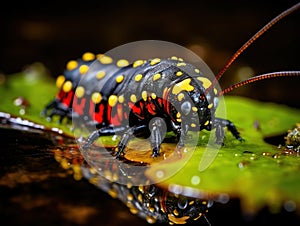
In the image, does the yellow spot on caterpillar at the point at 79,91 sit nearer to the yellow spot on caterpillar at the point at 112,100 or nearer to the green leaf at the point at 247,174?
the yellow spot on caterpillar at the point at 112,100

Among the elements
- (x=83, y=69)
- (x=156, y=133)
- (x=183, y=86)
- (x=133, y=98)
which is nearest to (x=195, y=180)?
(x=156, y=133)

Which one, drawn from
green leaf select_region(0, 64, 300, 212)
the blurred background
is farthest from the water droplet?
the blurred background

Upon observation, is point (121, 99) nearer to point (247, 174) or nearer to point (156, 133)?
point (156, 133)

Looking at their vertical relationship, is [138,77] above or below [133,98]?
above

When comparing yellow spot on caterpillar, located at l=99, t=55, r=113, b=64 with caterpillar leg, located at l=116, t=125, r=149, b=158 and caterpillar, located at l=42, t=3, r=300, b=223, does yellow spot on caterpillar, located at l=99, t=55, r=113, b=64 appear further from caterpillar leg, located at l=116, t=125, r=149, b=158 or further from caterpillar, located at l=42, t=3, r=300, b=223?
caterpillar leg, located at l=116, t=125, r=149, b=158

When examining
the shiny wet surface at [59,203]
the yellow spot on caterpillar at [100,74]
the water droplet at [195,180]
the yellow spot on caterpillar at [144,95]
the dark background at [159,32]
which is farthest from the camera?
the dark background at [159,32]

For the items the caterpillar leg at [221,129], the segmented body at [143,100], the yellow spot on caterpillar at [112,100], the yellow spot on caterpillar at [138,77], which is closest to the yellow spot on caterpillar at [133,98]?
the segmented body at [143,100]

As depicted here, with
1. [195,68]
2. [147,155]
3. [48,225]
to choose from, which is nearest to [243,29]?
[195,68]
